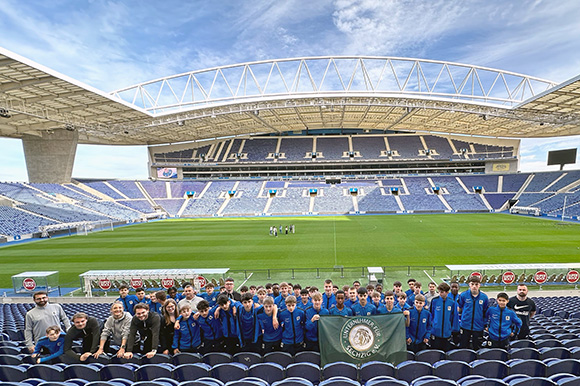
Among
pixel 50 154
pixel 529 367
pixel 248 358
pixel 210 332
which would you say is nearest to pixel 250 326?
pixel 248 358

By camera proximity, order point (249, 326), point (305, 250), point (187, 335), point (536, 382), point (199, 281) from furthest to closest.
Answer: point (305, 250) → point (199, 281) → point (249, 326) → point (187, 335) → point (536, 382)

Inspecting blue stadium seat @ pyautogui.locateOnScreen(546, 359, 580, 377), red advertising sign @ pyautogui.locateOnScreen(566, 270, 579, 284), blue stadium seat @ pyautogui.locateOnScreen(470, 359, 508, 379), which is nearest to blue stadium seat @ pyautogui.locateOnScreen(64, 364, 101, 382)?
blue stadium seat @ pyautogui.locateOnScreen(470, 359, 508, 379)

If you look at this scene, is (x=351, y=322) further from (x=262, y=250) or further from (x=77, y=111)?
(x=77, y=111)

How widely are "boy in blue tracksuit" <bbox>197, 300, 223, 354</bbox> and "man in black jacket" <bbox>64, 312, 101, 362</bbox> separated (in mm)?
1584

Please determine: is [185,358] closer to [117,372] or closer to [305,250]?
[117,372]

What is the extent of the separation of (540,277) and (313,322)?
12743 millimetres

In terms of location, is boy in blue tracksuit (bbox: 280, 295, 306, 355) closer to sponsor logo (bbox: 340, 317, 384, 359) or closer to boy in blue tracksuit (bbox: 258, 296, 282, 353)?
boy in blue tracksuit (bbox: 258, 296, 282, 353)

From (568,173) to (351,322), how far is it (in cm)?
6164

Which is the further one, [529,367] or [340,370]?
[340,370]

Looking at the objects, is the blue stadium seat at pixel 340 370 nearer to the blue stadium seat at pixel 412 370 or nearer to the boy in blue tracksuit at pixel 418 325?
the blue stadium seat at pixel 412 370

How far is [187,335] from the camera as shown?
4.97m

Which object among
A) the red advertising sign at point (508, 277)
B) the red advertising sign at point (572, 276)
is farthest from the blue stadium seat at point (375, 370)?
the red advertising sign at point (572, 276)

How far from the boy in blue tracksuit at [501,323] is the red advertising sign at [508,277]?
29.8 ft

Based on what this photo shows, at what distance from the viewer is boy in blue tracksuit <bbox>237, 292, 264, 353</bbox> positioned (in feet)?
16.5
